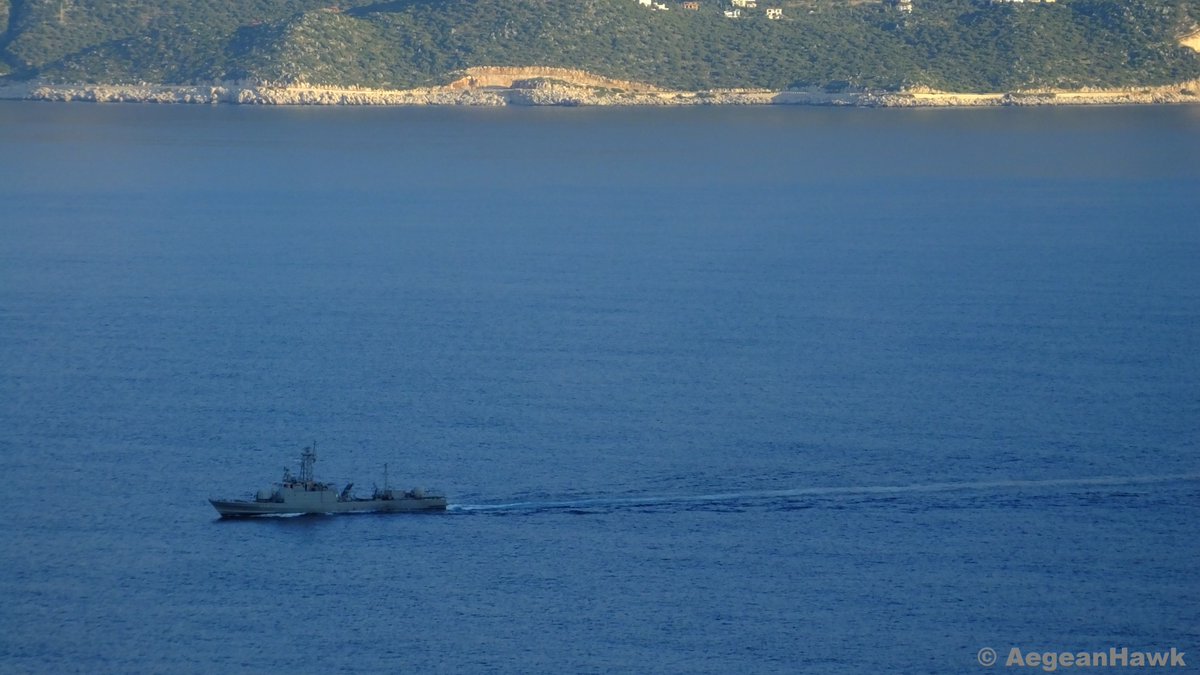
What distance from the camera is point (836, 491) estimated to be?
192 feet

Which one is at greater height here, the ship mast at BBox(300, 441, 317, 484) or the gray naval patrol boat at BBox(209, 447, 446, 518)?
the ship mast at BBox(300, 441, 317, 484)

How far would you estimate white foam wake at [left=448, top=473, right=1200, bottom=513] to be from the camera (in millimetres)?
57875

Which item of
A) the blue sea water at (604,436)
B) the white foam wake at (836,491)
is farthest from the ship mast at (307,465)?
the white foam wake at (836,491)

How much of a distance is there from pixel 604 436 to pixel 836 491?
940 cm

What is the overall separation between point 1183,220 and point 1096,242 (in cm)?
1378

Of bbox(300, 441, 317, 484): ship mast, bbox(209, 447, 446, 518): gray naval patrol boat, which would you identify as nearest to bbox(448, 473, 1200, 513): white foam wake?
bbox(209, 447, 446, 518): gray naval patrol boat

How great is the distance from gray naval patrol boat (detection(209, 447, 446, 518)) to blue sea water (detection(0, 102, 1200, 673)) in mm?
507

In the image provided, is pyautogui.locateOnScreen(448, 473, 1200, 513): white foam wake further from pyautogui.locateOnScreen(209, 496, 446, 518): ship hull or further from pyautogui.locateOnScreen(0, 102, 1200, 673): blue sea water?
pyautogui.locateOnScreen(209, 496, 446, 518): ship hull

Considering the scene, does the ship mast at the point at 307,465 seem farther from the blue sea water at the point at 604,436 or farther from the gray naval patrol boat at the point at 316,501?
the blue sea water at the point at 604,436

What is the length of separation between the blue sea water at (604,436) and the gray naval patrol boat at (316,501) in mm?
507

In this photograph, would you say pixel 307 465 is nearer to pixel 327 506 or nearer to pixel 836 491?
pixel 327 506

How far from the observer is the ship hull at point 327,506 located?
57562 millimetres

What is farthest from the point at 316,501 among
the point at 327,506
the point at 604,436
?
the point at 604,436

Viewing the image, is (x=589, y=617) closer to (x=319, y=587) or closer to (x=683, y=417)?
(x=319, y=587)
